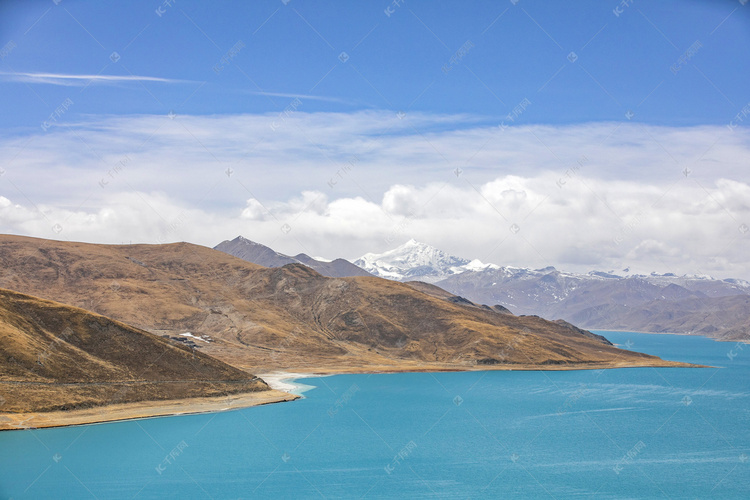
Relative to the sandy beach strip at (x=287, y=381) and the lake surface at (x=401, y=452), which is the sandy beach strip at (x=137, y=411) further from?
the sandy beach strip at (x=287, y=381)

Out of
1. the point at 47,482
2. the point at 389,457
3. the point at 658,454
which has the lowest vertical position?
the point at 47,482

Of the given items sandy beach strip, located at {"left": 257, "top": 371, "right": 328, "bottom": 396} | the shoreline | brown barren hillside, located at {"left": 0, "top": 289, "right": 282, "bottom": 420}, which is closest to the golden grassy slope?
brown barren hillside, located at {"left": 0, "top": 289, "right": 282, "bottom": 420}

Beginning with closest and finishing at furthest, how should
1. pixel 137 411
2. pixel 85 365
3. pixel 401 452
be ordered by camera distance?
pixel 401 452 → pixel 137 411 → pixel 85 365

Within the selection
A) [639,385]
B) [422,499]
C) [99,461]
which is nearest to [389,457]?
[422,499]

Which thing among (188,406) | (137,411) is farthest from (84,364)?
(188,406)

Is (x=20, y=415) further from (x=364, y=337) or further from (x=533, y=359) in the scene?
(x=533, y=359)

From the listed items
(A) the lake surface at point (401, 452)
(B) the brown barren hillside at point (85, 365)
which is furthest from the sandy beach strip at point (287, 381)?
(B) the brown barren hillside at point (85, 365)

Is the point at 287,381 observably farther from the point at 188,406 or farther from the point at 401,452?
the point at 401,452
